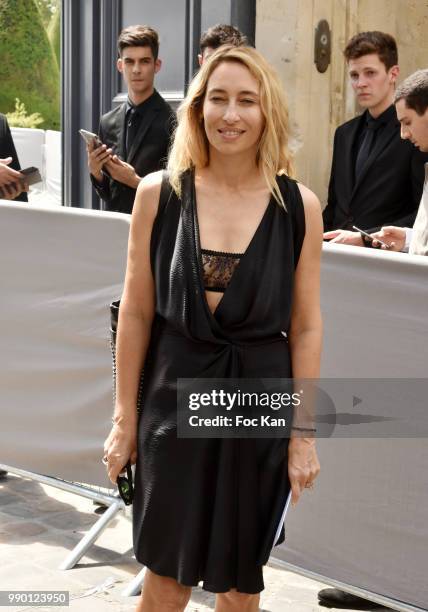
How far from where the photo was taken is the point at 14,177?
6113 millimetres

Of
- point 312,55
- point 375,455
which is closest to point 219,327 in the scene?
point 375,455

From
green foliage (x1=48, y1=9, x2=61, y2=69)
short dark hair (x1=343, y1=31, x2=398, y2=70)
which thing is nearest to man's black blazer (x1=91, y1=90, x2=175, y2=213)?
short dark hair (x1=343, y1=31, x2=398, y2=70)

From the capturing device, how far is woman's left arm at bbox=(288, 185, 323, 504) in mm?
3189

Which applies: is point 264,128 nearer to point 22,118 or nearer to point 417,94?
point 417,94

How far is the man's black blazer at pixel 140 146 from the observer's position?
6148 mm

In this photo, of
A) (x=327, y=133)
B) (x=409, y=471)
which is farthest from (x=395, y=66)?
Answer: (x=409, y=471)

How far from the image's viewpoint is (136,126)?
6.39 meters

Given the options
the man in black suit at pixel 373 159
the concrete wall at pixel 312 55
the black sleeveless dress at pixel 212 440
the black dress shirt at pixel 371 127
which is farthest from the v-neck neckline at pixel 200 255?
the concrete wall at pixel 312 55

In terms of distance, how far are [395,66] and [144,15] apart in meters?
2.81

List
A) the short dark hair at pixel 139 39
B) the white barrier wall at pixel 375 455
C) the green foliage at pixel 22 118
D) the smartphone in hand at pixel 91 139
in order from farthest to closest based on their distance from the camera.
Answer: the green foliage at pixel 22 118
the short dark hair at pixel 139 39
the smartphone in hand at pixel 91 139
the white barrier wall at pixel 375 455

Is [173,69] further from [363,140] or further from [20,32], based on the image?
[20,32]

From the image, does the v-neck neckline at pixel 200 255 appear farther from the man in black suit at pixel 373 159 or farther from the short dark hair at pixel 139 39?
the short dark hair at pixel 139 39

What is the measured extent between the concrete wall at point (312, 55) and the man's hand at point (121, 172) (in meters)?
1.65

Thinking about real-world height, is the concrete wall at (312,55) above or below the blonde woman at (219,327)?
above
